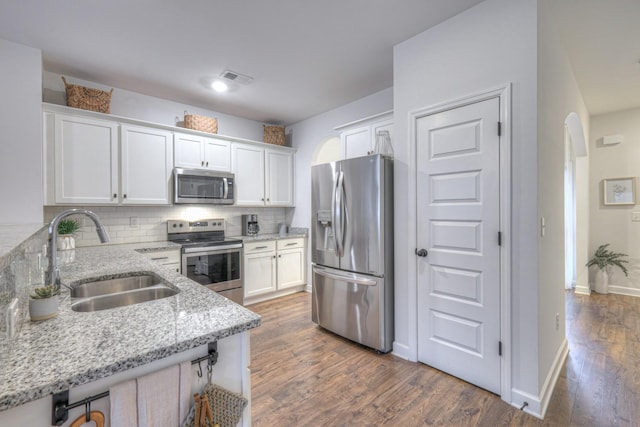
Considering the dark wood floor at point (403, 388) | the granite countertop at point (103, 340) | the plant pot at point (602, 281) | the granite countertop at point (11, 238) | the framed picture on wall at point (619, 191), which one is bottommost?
the dark wood floor at point (403, 388)

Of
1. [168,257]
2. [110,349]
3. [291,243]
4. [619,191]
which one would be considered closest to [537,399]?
[110,349]

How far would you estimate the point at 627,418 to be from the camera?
176 cm

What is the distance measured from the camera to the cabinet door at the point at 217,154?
380cm

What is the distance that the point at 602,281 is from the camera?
4.25 m

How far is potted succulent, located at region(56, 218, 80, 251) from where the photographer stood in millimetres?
2580

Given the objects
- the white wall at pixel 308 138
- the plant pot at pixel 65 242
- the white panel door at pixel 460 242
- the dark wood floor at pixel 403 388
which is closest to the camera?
the dark wood floor at pixel 403 388

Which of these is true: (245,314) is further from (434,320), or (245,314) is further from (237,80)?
(237,80)

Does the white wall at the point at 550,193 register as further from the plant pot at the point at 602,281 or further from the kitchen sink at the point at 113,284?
the plant pot at the point at 602,281

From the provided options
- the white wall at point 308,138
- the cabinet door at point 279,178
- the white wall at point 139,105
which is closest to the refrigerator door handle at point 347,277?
the white wall at point 308,138

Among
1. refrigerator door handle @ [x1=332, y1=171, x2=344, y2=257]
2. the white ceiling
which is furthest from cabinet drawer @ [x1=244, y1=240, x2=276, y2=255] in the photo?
the white ceiling

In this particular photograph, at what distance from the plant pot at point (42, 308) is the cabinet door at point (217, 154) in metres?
2.92

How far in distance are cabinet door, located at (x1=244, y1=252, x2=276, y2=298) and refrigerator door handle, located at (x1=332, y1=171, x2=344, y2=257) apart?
152 centimetres

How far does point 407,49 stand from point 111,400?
9.29 ft

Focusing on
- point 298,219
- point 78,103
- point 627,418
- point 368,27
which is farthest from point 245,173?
point 627,418
